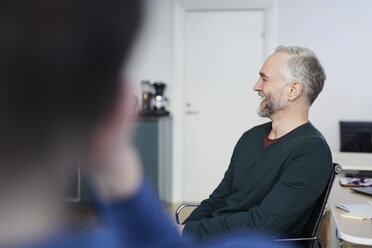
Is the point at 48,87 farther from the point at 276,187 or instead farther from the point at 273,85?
the point at 273,85

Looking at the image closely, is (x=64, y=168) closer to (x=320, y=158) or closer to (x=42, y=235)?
(x=42, y=235)

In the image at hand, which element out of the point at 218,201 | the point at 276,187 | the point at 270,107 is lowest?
the point at 218,201

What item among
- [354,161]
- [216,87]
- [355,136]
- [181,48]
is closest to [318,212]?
[354,161]

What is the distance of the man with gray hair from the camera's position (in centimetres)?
132

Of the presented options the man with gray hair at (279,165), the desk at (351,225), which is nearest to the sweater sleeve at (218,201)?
the man with gray hair at (279,165)

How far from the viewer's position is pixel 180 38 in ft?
14.1

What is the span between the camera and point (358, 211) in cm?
151

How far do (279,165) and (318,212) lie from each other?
200 mm

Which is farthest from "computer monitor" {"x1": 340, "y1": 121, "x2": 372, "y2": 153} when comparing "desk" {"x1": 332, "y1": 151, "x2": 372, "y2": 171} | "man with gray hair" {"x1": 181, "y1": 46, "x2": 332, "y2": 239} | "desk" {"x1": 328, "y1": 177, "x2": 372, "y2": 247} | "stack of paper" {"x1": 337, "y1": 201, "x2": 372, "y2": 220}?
"man with gray hair" {"x1": 181, "y1": 46, "x2": 332, "y2": 239}

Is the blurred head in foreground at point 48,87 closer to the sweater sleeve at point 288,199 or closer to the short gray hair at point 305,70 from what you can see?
the sweater sleeve at point 288,199

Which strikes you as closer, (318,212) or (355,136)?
(318,212)

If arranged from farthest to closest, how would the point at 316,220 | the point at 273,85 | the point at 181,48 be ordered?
the point at 181,48 → the point at 273,85 → the point at 316,220

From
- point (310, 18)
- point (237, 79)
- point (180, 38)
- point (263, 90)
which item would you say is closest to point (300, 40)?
point (310, 18)

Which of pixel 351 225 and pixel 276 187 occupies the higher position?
pixel 276 187
